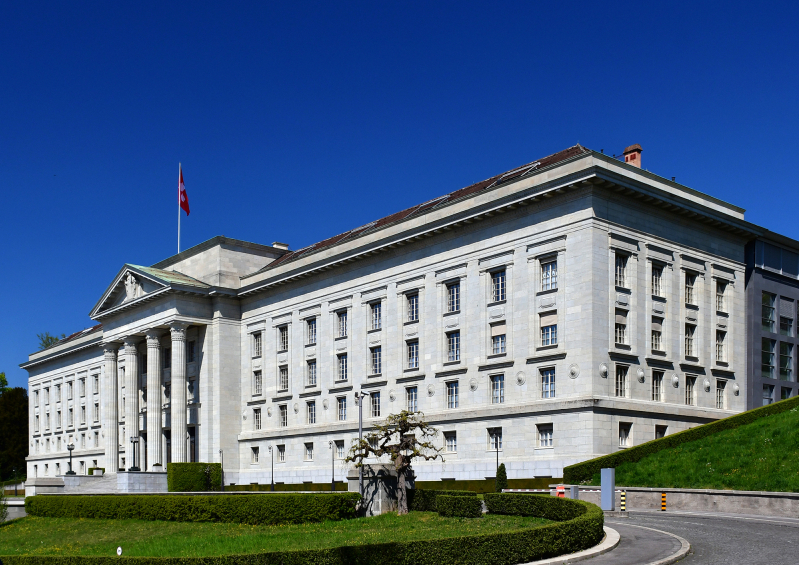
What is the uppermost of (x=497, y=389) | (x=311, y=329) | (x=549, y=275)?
(x=549, y=275)

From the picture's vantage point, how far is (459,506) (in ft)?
102

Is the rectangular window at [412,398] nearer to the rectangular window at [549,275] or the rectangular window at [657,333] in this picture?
the rectangular window at [549,275]

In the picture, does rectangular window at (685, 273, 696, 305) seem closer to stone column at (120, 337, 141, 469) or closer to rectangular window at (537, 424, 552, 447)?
rectangular window at (537, 424, 552, 447)

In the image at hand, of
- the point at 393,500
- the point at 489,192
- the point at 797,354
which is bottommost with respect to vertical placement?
the point at 393,500

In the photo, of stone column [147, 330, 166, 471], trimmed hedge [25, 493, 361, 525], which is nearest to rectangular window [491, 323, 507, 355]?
trimmed hedge [25, 493, 361, 525]

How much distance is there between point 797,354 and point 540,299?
21.2m

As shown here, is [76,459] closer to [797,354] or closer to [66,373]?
[66,373]

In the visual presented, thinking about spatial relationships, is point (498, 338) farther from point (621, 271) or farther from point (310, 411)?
point (310, 411)

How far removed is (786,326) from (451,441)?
23.7 m

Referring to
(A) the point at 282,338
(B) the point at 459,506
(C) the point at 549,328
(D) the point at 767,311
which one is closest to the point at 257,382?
(A) the point at 282,338

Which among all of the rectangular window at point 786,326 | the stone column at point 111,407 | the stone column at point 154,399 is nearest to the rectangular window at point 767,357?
the rectangular window at point 786,326

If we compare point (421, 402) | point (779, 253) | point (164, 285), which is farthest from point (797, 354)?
point (164, 285)

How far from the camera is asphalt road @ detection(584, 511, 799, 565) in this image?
20.2 metres

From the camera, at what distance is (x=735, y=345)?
53.1 metres
